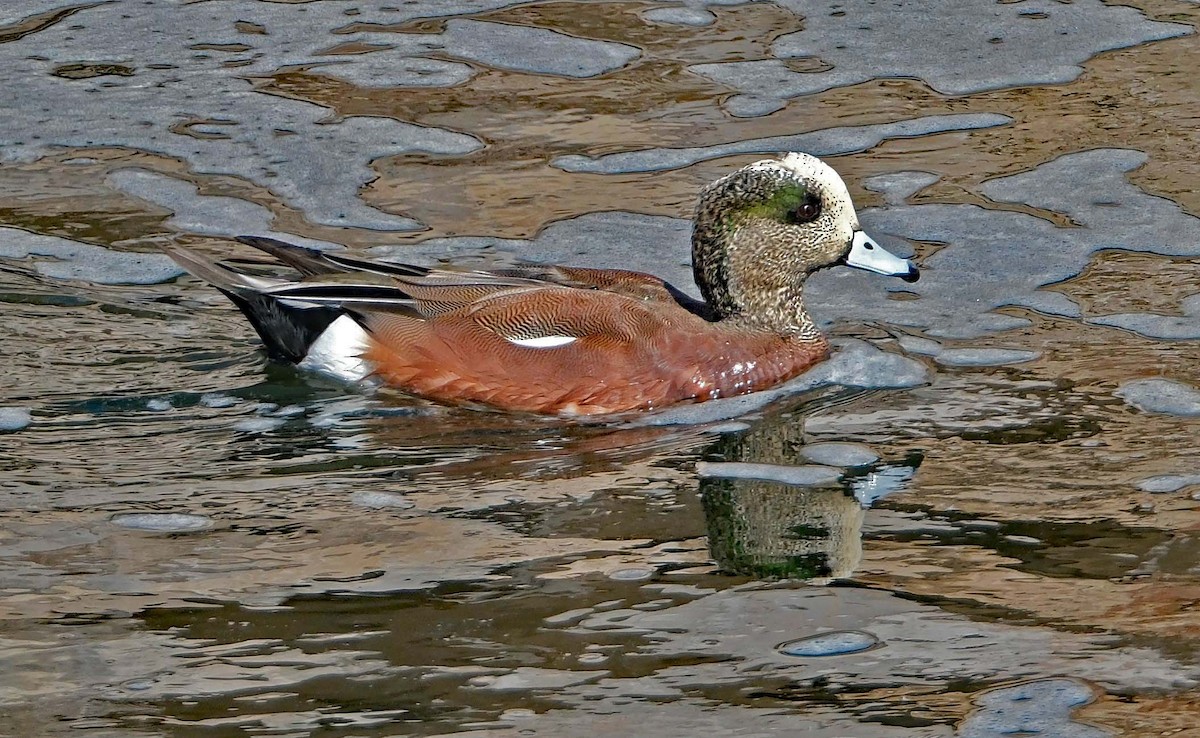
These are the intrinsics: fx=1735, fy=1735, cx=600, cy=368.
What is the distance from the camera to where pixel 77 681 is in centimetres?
348

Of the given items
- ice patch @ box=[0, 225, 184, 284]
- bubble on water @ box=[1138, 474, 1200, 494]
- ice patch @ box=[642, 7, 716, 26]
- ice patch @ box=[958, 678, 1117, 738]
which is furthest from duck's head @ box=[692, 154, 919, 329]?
ice patch @ box=[642, 7, 716, 26]

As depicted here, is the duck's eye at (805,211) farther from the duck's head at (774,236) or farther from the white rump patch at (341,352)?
the white rump patch at (341,352)

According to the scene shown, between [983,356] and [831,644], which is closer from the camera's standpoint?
[831,644]

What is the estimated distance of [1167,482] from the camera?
14.6ft

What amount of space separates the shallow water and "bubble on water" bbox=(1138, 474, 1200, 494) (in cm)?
2

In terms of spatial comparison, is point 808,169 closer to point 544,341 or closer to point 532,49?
point 544,341

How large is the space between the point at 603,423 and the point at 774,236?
924mm

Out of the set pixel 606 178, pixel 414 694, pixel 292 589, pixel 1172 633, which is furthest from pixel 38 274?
pixel 1172 633

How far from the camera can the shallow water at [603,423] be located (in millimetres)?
3514

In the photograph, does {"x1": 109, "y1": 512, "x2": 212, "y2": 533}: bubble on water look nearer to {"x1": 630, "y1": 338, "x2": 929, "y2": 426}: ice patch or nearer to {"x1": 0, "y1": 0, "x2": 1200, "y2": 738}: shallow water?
{"x1": 0, "y1": 0, "x2": 1200, "y2": 738}: shallow water

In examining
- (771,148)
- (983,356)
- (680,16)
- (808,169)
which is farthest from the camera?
(680,16)

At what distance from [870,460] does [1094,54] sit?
415 centimetres

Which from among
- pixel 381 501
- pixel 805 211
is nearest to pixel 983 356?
pixel 805 211

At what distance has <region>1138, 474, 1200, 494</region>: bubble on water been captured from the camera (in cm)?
441
